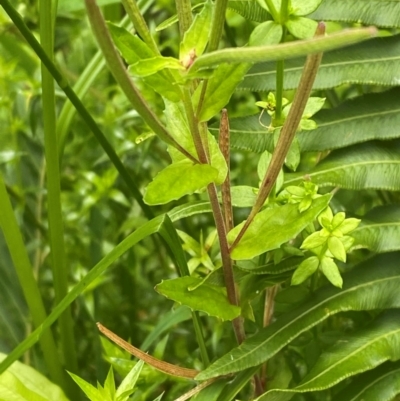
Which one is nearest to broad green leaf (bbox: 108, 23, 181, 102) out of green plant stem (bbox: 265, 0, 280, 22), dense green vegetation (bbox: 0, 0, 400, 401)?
dense green vegetation (bbox: 0, 0, 400, 401)

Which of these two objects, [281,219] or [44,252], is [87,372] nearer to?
[44,252]

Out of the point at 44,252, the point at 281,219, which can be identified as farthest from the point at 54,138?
the point at 44,252

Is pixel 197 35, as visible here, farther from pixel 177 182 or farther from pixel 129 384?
pixel 129 384

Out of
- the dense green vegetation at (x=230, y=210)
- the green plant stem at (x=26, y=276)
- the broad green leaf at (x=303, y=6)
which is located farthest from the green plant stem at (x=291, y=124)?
the green plant stem at (x=26, y=276)

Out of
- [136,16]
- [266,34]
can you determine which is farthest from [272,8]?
[136,16]

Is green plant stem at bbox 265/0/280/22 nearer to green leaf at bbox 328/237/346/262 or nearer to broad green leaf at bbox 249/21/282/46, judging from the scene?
broad green leaf at bbox 249/21/282/46

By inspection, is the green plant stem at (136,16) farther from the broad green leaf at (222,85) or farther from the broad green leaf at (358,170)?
the broad green leaf at (358,170)
